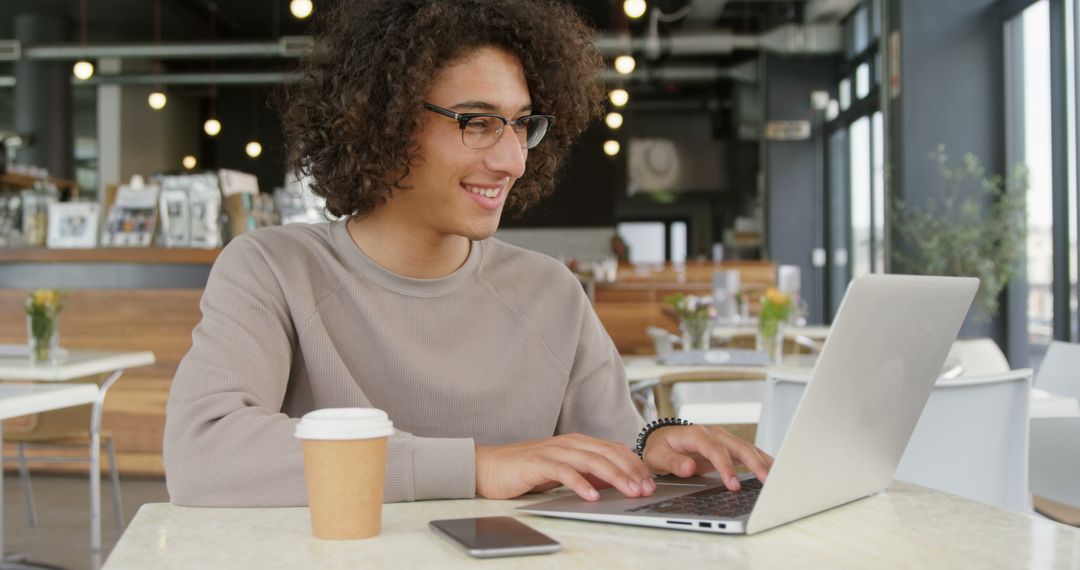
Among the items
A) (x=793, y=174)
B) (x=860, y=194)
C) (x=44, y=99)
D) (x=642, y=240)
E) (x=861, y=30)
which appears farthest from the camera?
(x=642, y=240)

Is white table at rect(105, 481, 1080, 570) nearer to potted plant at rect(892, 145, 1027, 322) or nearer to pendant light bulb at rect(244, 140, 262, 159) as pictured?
potted plant at rect(892, 145, 1027, 322)

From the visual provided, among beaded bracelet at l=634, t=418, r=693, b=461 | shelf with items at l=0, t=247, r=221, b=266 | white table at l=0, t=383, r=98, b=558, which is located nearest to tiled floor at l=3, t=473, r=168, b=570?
white table at l=0, t=383, r=98, b=558

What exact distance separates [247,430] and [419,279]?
1.30 ft

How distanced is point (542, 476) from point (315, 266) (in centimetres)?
→ 50

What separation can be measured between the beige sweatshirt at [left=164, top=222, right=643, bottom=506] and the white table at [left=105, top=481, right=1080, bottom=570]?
79 millimetres

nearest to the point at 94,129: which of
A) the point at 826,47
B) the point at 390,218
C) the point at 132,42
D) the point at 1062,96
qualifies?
the point at 132,42

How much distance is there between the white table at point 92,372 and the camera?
3350 mm

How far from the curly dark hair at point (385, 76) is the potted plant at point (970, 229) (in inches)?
245

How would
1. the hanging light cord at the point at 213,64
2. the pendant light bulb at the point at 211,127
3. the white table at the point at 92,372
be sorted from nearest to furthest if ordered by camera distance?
the white table at the point at 92,372 < the hanging light cord at the point at 213,64 < the pendant light bulb at the point at 211,127

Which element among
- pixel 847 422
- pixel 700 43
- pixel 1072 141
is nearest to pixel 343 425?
pixel 847 422

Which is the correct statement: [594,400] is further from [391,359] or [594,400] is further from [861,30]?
[861,30]

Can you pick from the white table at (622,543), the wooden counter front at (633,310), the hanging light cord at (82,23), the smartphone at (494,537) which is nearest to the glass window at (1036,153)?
the wooden counter front at (633,310)

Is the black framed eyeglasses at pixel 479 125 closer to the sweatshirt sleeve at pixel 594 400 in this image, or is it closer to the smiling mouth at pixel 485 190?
the smiling mouth at pixel 485 190

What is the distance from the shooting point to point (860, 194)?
35.2 ft
